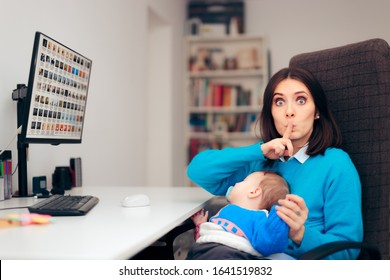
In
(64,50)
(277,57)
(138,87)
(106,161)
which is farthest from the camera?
(277,57)

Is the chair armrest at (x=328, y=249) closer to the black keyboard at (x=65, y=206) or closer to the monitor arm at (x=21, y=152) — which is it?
the black keyboard at (x=65, y=206)

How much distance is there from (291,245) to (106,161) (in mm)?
1765

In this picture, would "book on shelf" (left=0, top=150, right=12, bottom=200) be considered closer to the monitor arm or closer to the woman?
the monitor arm

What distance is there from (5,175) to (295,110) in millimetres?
1051

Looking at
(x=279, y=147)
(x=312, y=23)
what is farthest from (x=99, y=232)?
(x=312, y=23)

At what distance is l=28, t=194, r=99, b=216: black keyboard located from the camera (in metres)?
1.24

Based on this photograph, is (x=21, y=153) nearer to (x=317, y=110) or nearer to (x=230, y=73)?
(x=317, y=110)

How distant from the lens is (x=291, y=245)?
1.31 meters

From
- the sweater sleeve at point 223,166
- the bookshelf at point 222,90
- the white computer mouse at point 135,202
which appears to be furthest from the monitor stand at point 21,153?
the bookshelf at point 222,90

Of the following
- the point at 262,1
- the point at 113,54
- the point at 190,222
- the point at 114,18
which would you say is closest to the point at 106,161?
the point at 113,54

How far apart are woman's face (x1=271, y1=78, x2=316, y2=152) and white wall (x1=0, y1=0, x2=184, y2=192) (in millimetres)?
1096

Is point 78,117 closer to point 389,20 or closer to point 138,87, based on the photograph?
point 138,87

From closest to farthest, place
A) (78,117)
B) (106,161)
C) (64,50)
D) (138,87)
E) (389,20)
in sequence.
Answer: (64,50), (78,117), (106,161), (138,87), (389,20)

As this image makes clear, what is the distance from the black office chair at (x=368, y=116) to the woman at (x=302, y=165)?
63mm
